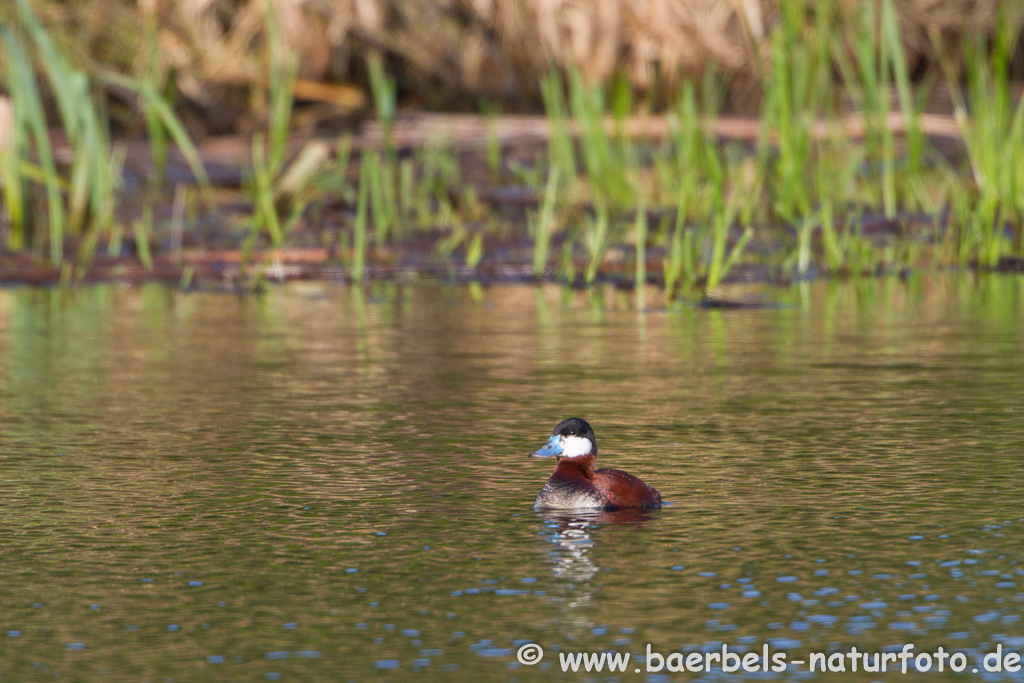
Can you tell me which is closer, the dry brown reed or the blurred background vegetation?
the blurred background vegetation

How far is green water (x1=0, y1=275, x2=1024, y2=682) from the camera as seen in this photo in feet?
9.01

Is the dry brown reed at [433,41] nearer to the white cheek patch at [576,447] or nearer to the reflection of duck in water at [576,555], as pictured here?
the white cheek patch at [576,447]

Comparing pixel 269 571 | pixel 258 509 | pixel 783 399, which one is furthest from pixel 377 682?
pixel 783 399

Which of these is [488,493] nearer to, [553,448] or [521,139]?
[553,448]

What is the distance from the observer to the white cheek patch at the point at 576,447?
3.65 metres

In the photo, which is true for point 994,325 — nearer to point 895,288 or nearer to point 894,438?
point 895,288

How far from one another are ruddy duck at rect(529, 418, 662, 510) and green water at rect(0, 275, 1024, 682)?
0.06 metres

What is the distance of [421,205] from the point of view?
980cm

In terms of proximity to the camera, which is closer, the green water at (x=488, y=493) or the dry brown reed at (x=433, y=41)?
the green water at (x=488, y=493)

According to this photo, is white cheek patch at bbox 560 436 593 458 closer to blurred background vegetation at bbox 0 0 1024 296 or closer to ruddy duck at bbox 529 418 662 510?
ruddy duck at bbox 529 418 662 510

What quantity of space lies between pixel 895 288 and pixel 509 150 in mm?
4409

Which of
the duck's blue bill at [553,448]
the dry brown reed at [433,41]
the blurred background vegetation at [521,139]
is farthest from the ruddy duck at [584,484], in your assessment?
the dry brown reed at [433,41]

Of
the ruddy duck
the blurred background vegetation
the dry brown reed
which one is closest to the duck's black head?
the ruddy duck

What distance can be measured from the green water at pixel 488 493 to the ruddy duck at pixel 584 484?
57 mm
